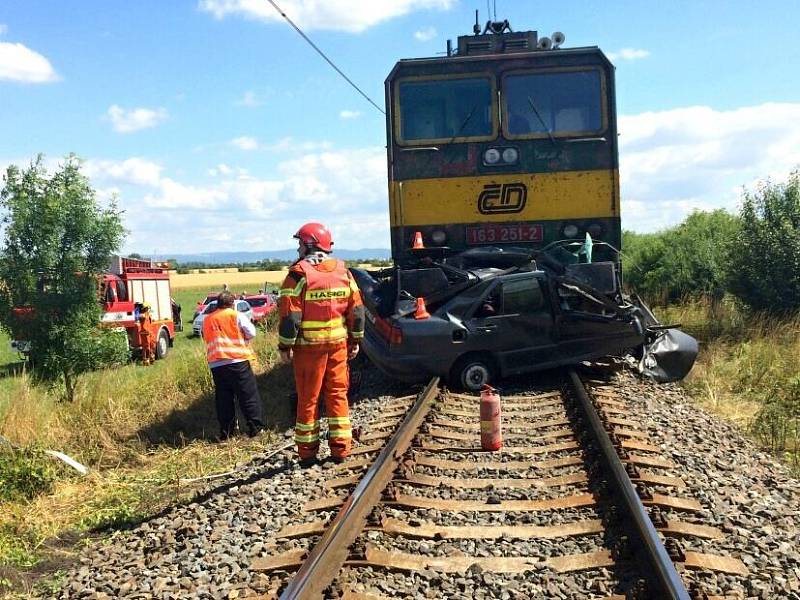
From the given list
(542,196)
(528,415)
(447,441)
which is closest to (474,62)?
(542,196)

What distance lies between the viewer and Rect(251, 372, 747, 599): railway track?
11.6 ft

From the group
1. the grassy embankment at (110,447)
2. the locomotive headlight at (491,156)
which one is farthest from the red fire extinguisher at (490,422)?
the locomotive headlight at (491,156)

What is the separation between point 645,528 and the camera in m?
3.78

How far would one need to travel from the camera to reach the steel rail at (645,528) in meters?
3.16

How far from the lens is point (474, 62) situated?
9266 millimetres

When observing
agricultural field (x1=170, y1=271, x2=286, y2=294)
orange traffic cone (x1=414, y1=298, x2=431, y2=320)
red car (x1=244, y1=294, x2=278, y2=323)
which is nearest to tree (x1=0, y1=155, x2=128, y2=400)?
orange traffic cone (x1=414, y1=298, x2=431, y2=320)

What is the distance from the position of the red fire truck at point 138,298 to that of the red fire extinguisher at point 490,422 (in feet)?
44.3

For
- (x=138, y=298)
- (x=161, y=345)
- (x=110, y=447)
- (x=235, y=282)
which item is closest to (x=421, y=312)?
(x=110, y=447)

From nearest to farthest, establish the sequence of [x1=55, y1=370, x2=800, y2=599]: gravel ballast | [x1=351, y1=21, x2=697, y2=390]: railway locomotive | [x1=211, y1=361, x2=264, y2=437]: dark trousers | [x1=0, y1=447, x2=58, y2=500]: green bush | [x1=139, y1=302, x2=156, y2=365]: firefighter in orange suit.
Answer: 1. [x1=55, y1=370, x2=800, y2=599]: gravel ballast
2. [x1=0, y1=447, x2=58, y2=500]: green bush
3. [x1=211, y1=361, x2=264, y2=437]: dark trousers
4. [x1=351, y1=21, x2=697, y2=390]: railway locomotive
5. [x1=139, y1=302, x2=156, y2=365]: firefighter in orange suit

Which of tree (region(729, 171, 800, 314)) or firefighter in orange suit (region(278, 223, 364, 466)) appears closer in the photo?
firefighter in orange suit (region(278, 223, 364, 466))

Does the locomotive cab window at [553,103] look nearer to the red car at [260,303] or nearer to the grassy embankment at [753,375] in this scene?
the grassy embankment at [753,375]

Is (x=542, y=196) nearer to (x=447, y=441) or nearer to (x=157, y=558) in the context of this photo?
(x=447, y=441)

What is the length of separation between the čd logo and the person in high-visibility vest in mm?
3395

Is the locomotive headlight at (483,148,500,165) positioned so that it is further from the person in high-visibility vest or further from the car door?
the person in high-visibility vest
